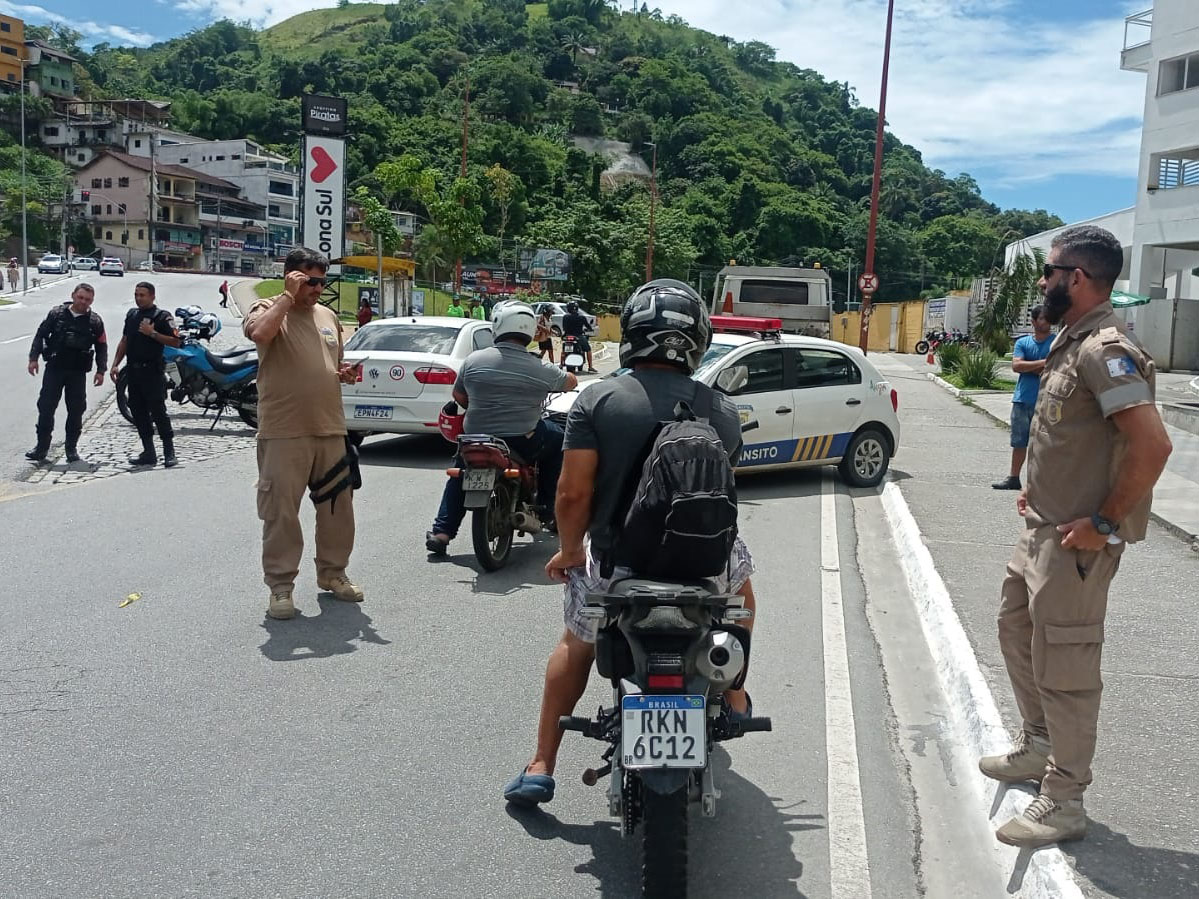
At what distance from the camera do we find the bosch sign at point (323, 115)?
1700cm

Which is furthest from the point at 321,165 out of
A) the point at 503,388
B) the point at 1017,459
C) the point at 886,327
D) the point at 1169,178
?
the point at 886,327

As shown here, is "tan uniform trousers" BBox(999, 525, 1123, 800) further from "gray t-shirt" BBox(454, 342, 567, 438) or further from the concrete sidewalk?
"gray t-shirt" BBox(454, 342, 567, 438)

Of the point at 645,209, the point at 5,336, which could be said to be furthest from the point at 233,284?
the point at 5,336

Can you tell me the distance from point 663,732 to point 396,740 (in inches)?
69.2

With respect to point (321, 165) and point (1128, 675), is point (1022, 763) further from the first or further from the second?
point (321, 165)

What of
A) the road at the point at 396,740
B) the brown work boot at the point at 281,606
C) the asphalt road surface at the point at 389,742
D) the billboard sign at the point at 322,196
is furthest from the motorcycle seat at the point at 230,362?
the brown work boot at the point at 281,606

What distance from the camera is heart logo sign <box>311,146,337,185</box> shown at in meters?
16.9

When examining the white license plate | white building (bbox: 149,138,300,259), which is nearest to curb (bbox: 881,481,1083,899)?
the white license plate

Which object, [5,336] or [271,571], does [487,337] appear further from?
[5,336]

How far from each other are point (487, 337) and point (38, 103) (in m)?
128

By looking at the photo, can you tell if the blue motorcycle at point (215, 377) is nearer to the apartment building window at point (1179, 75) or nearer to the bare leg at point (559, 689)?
the bare leg at point (559, 689)

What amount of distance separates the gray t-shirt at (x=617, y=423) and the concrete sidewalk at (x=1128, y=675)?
1875 millimetres

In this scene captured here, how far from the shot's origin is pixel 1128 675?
5.64m

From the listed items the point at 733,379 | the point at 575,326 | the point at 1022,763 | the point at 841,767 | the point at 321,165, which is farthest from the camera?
the point at 575,326
